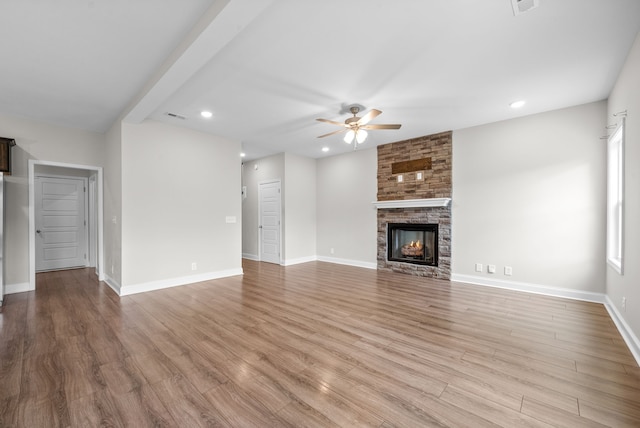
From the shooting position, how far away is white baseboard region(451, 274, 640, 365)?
2.54 meters

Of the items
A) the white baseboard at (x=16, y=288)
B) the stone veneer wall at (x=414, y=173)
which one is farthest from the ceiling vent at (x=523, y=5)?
the white baseboard at (x=16, y=288)

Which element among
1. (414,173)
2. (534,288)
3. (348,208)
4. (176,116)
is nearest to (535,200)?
(534,288)

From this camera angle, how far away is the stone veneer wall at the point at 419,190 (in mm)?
5223

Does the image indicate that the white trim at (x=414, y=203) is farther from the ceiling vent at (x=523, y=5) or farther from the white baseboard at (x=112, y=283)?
the white baseboard at (x=112, y=283)

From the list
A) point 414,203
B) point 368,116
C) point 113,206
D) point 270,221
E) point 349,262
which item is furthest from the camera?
point 270,221

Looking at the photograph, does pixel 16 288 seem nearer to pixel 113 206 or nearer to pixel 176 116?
pixel 113 206

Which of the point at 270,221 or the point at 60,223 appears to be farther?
the point at 270,221

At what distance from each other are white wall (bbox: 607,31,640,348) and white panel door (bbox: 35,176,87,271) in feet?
31.4

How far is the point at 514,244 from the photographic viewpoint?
4504 millimetres

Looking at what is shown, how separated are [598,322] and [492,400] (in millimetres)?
2420

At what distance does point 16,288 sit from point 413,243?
710 centimetres

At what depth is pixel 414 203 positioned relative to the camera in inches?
217

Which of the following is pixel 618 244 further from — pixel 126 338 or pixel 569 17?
pixel 126 338

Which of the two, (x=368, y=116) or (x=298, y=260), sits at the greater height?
(x=368, y=116)
